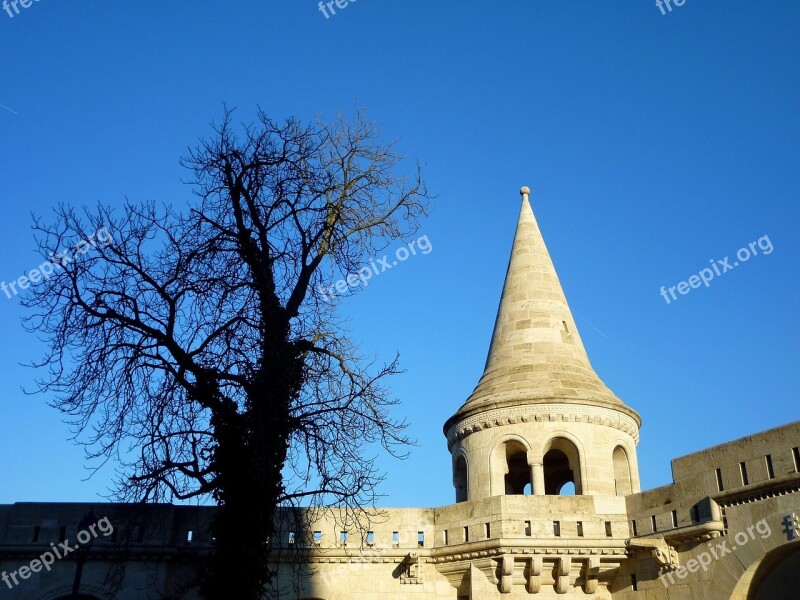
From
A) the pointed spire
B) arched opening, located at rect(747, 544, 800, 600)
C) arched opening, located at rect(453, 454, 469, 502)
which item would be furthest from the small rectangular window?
arched opening, located at rect(453, 454, 469, 502)

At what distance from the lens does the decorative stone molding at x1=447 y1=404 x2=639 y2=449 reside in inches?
594

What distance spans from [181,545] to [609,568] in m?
6.91

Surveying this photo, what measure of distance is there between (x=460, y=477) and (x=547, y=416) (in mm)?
2365

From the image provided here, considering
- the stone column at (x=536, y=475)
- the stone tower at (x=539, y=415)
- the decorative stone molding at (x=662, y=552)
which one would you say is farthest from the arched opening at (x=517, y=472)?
the decorative stone molding at (x=662, y=552)

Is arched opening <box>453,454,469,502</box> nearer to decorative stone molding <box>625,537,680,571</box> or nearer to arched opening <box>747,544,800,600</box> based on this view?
decorative stone molding <box>625,537,680,571</box>

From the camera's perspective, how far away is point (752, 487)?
38.1ft

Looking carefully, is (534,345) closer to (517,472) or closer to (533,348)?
(533,348)

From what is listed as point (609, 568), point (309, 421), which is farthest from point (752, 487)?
point (309, 421)

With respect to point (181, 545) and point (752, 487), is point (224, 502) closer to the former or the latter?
point (181, 545)

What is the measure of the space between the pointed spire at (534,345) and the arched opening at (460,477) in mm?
995

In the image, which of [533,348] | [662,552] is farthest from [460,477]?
[662,552]

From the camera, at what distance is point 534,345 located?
16.7m

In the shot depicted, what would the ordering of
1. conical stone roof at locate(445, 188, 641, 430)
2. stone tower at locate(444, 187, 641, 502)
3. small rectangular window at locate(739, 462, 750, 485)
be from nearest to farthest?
small rectangular window at locate(739, 462, 750, 485) < stone tower at locate(444, 187, 641, 502) < conical stone roof at locate(445, 188, 641, 430)

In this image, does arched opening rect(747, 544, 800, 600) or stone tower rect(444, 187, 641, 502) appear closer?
arched opening rect(747, 544, 800, 600)
